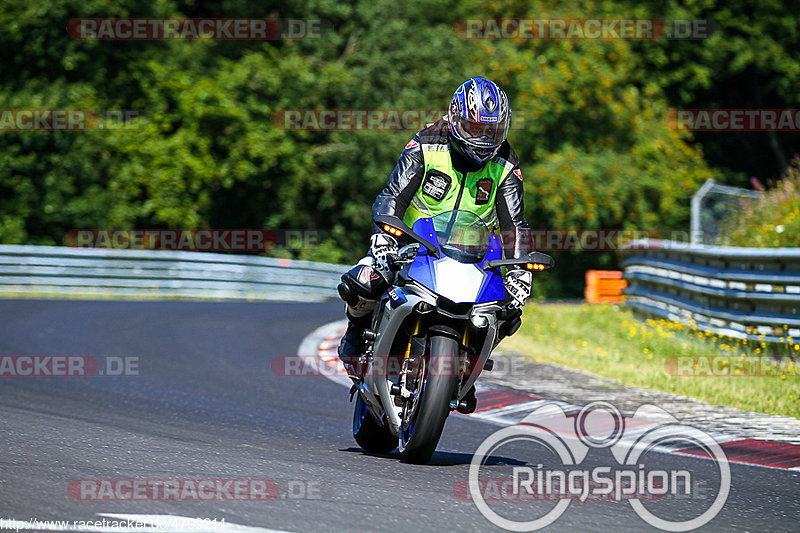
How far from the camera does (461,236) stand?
6.76m

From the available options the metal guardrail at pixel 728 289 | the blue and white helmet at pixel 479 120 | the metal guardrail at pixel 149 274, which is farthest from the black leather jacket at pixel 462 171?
the metal guardrail at pixel 149 274

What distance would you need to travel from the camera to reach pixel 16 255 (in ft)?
81.0

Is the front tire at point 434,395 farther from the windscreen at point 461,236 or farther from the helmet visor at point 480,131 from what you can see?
the helmet visor at point 480,131

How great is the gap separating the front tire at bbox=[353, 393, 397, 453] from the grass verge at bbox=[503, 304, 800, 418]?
12.3 feet

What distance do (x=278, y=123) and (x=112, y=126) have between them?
17.0 ft

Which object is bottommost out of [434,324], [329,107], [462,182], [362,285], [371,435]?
[371,435]

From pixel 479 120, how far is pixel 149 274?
A: 20172mm

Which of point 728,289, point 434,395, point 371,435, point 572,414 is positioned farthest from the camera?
point 728,289

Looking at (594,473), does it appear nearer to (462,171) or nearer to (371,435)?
(371,435)

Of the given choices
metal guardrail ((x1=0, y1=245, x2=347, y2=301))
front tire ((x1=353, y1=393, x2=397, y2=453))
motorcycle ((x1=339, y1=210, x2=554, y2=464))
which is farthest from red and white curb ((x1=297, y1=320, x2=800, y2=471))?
metal guardrail ((x1=0, y1=245, x2=347, y2=301))

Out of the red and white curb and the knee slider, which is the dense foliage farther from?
the knee slider

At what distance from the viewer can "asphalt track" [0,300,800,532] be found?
5250 millimetres

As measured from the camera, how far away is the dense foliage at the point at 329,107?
32.7 meters

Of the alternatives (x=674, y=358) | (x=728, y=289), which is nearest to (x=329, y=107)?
(x=728, y=289)
